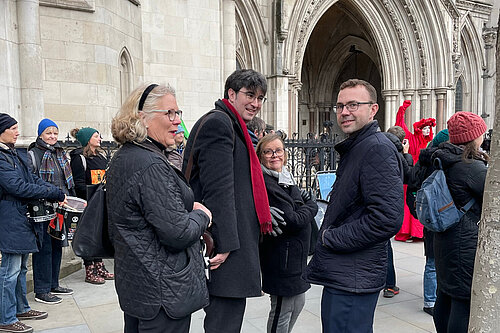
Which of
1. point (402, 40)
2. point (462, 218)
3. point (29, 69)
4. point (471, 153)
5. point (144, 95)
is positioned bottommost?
point (462, 218)

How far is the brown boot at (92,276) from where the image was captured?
537 centimetres

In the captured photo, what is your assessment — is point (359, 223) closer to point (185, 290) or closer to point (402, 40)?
point (185, 290)

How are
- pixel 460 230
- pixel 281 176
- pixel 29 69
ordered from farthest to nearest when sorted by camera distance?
pixel 29 69 < pixel 281 176 < pixel 460 230

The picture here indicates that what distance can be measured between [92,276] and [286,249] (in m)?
3.44

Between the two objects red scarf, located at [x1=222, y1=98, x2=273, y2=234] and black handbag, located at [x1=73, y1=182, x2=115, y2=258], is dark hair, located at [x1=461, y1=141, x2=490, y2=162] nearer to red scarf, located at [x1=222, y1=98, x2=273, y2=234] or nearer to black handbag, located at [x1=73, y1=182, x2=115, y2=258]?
red scarf, located at [x1=222, y1=98, x2=273, y2=234]

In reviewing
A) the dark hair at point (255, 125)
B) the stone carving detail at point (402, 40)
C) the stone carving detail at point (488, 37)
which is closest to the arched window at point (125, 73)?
the dark hair at point (255, 125)

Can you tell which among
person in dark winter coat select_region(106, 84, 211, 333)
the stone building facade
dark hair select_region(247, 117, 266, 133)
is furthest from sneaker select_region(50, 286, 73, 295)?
person in dark winter coat select_region(106, 84, 211, 333)

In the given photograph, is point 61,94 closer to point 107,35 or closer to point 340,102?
point 107,35

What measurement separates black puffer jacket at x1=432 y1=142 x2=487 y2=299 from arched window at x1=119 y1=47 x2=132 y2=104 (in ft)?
23.4

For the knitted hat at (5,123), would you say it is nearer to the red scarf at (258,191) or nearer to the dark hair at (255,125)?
the dark hair at (255,125)

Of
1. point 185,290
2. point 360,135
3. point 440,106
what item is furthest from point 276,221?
point 440,106

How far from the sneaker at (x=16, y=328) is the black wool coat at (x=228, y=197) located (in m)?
2.41

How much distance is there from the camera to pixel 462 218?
2.92 m

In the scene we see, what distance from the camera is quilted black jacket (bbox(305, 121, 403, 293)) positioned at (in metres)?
2.29
